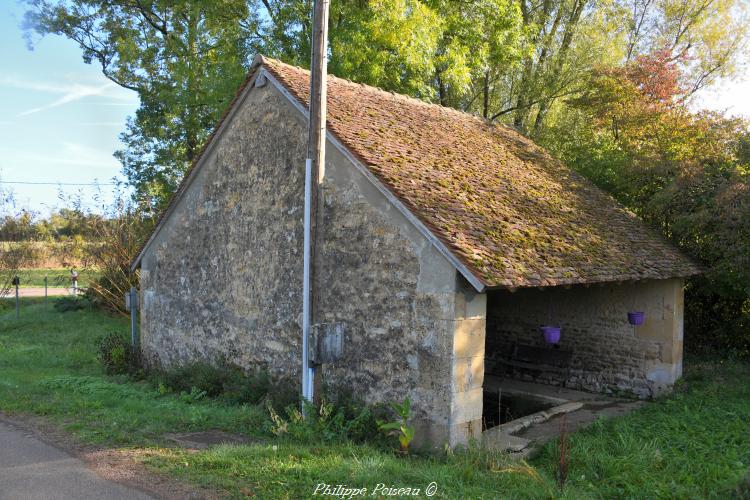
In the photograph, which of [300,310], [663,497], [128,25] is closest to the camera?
[663,497]

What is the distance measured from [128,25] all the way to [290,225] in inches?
558

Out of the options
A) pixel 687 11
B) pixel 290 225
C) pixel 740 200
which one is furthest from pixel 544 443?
pixel 687 11

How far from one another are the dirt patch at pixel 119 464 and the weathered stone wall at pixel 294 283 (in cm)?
262

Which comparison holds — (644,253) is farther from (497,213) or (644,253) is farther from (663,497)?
(663,497)

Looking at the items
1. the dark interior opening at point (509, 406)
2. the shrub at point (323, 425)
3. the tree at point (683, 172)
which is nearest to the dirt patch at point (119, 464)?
the shrub at point (323, 425)

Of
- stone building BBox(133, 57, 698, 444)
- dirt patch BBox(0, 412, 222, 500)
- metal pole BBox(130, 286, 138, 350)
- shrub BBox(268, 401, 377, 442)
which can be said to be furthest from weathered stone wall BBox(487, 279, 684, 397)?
dirt patch BBox(0, 412, 222, 500)

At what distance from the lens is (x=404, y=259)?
7395 millimetres

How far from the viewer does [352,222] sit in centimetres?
798

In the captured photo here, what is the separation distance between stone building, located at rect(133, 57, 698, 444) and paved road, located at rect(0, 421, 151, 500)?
290 cm

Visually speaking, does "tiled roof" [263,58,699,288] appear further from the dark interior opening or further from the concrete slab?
the dark interior opening

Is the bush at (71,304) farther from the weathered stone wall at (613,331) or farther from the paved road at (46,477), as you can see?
the weathered stone wall at (613,331)

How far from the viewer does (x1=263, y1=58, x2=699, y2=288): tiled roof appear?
7289 mm

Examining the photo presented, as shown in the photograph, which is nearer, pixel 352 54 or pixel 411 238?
pixel 411 238

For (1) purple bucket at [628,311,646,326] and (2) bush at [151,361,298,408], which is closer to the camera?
(2) bush at [151,361,298,408]
